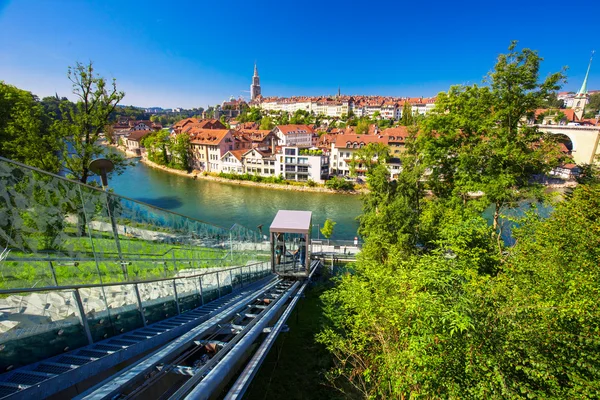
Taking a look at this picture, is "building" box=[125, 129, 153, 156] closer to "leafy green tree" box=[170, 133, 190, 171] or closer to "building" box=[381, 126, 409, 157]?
"leafy green tree" box=[170, 133, 190, 171]

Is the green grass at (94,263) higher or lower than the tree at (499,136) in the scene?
lower

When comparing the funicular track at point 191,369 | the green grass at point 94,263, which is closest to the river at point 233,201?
the green grass at point 94,263

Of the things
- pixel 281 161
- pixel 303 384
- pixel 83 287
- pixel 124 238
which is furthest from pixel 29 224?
pixel 281 161

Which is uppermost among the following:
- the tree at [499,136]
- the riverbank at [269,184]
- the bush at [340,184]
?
the tree at [499,136]

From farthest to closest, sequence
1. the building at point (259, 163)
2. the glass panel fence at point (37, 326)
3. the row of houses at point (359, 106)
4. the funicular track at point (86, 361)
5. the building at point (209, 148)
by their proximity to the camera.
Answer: the row of houses at point (359, 106) < the building at point (209, 148) < the building at point (259, 163) < the glass panel fence at point (37, 326) < the funicular track at point (86, 361)

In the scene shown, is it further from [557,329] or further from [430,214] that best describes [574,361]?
[430,214]

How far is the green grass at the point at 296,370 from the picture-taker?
671 centimetres

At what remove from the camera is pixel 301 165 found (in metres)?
44.3

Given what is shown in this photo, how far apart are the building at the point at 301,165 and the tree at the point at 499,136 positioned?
2979 cm

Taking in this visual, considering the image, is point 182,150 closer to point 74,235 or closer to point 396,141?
point 396,141

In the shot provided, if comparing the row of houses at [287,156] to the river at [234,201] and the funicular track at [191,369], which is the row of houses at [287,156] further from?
the funicular track at [191,369]


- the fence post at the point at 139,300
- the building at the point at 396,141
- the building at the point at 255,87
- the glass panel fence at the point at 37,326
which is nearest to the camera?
the glass panel fence at the point at 37,326

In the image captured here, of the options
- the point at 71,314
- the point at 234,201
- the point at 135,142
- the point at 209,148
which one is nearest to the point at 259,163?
the point at 209,148

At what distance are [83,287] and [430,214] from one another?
13724mm
